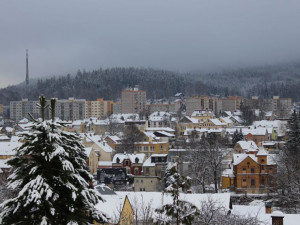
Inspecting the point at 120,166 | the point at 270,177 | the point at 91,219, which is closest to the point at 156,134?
the point at 120,166

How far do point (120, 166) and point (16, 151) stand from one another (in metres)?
43.9

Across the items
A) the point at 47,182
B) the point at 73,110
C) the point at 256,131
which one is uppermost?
the point at 47,182

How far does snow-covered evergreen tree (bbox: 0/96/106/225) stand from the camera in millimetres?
7590

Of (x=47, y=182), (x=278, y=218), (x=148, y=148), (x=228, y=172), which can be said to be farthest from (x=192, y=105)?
(x=47, y=182)

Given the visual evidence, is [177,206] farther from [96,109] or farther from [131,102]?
[131,102]

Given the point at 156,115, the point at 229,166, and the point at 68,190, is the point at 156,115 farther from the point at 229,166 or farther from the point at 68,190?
the point at 68,190

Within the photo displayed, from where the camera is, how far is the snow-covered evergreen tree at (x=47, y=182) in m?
7.59

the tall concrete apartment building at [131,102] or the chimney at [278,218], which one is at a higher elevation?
the tall concrete apartment building at [131,102]

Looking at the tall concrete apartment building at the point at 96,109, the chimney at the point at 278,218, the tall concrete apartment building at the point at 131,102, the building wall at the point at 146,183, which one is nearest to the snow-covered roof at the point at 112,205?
the chimney at the point at 278,218

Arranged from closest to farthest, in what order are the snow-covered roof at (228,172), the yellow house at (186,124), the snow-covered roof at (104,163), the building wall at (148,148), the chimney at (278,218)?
the chimney at (278,218)
the snow-covered roof at (228,172)
the snow-covered roof at (104,163)
the building wall at (148,148)
the yellow house at (186,124)

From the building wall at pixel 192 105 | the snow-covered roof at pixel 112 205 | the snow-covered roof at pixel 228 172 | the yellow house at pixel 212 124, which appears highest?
the building wall at pixel 192 105

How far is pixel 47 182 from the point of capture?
7.69m

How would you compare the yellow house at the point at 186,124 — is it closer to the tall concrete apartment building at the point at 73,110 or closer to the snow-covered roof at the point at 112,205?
the tall concrete apartment building at the point at 73,110

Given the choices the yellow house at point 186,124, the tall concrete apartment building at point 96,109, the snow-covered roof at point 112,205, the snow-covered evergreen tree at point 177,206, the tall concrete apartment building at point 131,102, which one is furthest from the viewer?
the tall concrete apartment building at point 131,102
